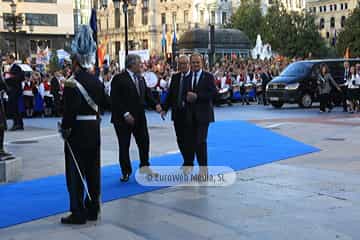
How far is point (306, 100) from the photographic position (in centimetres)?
2462

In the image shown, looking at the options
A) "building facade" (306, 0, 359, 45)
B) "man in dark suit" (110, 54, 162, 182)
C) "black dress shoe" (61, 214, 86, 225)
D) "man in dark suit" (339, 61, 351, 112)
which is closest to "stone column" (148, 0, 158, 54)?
"building facade" (306, 0, 359, 45)

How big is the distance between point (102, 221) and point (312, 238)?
2.28 m

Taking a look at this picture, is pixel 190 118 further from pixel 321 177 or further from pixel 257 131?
pixel 257 131

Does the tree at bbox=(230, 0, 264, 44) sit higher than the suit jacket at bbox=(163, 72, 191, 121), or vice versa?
the tree at bbox=(230, 0, 264, 44)

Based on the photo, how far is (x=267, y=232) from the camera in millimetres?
6070

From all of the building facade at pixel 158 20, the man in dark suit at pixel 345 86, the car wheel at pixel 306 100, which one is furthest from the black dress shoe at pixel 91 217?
the building facade at pixel 158 20

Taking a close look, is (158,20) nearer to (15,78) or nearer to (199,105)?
(15,78)

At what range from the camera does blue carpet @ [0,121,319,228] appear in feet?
23.6

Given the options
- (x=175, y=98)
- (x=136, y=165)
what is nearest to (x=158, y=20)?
(x=136, y=165)

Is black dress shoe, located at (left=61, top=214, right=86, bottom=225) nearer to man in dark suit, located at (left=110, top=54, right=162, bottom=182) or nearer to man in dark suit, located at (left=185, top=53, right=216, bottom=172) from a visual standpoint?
man in dark suit, located at (left=110, top=54, right=162, bottom=182)

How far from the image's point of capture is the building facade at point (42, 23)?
250ft

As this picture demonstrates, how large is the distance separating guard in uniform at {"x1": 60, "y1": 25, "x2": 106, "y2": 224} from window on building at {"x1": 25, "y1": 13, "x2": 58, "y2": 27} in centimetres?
7492

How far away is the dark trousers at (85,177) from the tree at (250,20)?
7118cm

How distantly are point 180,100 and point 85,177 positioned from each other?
2429 millimetres
